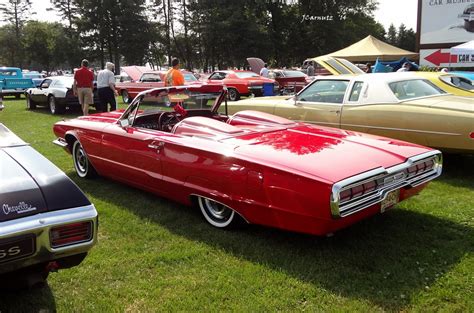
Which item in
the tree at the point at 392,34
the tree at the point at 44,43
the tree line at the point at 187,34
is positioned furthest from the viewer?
the tree at the point at 392,34

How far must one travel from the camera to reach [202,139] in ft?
12.9

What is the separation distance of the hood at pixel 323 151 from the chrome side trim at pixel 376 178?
0.05m

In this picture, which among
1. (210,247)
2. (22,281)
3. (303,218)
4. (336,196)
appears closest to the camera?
(22,281)

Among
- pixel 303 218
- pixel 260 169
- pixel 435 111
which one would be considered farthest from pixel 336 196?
pixel 435 111

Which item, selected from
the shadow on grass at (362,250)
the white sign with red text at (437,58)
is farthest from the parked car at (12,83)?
the shadow on grass at (362,250)

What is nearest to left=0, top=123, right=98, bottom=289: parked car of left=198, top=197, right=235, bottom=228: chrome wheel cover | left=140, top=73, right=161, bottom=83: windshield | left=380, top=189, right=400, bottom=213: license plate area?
left=198, top=197, right=235, bottom=228: chrome wheel cover

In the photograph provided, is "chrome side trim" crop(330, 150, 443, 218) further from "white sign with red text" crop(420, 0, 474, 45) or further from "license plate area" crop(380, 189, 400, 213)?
"white sign with red text" crop(420, 0, 474, 45)

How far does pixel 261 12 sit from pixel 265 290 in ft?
158

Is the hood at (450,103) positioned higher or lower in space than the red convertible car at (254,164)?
higher

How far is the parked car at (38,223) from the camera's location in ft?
7.20

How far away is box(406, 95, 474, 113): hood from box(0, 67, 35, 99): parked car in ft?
67.6

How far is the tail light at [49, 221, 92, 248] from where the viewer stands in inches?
90.9

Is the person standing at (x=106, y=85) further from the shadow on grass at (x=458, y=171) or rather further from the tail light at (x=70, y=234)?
the tail light at (x=70, y=234)

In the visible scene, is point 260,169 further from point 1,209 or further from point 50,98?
point 50,98
